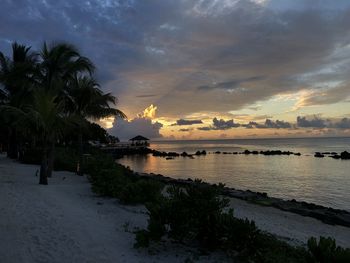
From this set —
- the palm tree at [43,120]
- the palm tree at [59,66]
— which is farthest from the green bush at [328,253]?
the palm tree at [59,66]

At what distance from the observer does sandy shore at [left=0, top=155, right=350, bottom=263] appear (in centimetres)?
673

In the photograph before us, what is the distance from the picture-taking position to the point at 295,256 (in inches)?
270

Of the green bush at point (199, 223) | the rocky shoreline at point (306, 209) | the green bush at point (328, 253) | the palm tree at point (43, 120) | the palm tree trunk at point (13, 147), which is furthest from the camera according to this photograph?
the palm tree trunk at point (13, 147)

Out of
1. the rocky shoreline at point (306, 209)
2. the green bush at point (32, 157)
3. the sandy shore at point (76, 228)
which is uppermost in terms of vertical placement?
the green bush at point (32, 157)

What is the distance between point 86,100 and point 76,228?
50.2ft

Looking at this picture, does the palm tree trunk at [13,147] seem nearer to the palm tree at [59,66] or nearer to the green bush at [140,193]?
the palm tree at [59,66]

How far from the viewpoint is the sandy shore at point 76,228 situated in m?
6.73

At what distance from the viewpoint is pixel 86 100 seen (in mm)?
22953

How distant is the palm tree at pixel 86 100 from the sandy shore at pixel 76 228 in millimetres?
8683

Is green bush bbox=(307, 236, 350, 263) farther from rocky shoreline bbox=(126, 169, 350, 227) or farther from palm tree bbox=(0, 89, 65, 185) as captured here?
palm tree bbox=(0, 89, 65, 185)

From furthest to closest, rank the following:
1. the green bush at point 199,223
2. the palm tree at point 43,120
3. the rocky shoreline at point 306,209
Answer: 1. the palm tree at point 43,120
2. the rocky shoreline at point 306,209
3. the green bush at point 199,223

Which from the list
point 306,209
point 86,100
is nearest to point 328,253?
point 306,209

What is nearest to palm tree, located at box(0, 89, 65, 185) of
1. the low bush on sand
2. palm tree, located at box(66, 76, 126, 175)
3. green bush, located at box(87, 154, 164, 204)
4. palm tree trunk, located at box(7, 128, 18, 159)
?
green bush, located at box(87, 154, 164, 204)

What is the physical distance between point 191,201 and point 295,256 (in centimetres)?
213
